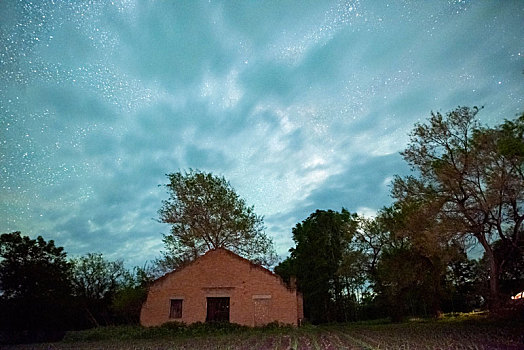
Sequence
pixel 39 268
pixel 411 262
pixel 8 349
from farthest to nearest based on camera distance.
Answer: pixel 411 262
pixel 39 268
pixel 8 349

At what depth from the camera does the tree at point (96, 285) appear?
99.7 feet

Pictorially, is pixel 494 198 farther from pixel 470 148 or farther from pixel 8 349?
pixel 8 349

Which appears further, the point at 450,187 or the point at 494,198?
the point at 450,187

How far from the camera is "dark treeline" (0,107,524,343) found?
21.2m

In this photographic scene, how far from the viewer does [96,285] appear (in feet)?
107

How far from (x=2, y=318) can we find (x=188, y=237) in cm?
1757

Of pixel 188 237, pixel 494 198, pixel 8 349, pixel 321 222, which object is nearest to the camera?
pixel 8 349

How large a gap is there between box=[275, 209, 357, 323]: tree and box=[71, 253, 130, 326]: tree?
22924mm

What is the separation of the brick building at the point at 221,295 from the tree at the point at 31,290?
5560 millimetres

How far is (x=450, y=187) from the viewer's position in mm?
22938

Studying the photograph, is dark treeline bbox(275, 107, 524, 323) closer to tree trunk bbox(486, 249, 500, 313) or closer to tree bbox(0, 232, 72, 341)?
tree trunk bbox(486, 249, 500, 313)

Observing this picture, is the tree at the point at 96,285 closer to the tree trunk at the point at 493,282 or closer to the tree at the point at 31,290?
the tree at the point at 31,290

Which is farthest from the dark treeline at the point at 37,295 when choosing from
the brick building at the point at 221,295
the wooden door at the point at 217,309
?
the wooden door at the point at 217,309

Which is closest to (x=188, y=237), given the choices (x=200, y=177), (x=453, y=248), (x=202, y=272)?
(x=200, y=177)
